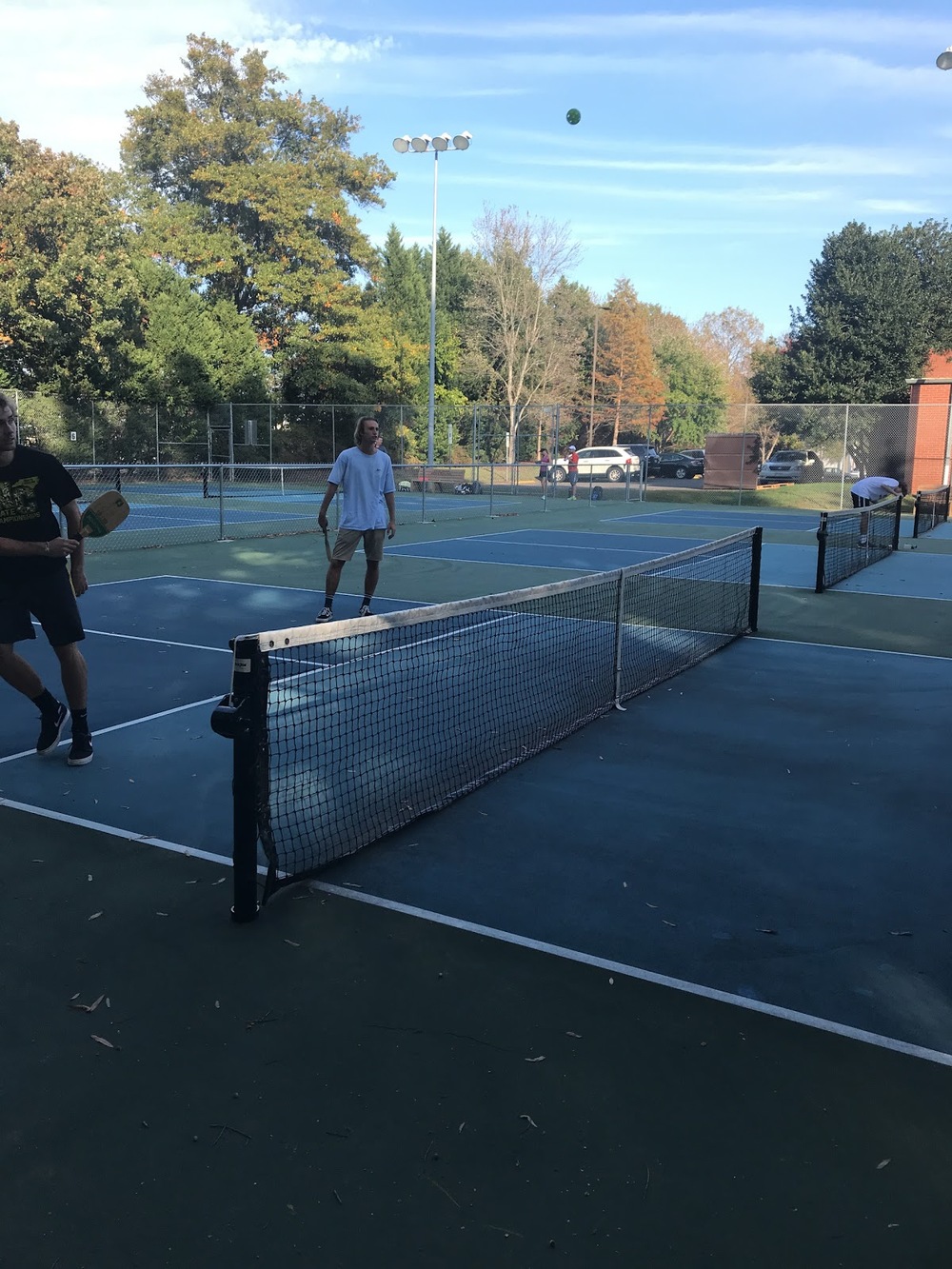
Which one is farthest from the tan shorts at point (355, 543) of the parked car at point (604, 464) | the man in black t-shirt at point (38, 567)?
the parked car at point (604, 464)

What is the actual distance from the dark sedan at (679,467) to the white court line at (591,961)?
1712 inches

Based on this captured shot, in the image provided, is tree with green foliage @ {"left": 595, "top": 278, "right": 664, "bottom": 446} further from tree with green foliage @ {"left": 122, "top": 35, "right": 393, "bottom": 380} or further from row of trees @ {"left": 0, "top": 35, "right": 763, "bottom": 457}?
tree with green foliage @ {"left": 122, "top": 35, "right": 393, "bottom": 380}

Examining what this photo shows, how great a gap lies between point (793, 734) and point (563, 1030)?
3826mm

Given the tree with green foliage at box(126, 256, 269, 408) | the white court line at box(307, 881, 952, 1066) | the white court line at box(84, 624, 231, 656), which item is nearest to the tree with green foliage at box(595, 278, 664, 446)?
the tree with green foliage at box(126, 256, 269, 408)

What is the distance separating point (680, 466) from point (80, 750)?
4289cm

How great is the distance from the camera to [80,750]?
5727 millimetres

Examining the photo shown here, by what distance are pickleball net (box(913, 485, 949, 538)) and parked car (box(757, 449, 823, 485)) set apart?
8.61 metres

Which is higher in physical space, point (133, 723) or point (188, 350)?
point (188, 350)

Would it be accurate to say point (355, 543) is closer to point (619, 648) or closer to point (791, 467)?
point (619, 648)

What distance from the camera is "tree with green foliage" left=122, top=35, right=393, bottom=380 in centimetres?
4594

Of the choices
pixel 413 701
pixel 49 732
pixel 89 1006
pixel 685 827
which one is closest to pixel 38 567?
pixel 49 732

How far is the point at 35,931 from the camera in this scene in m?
3.80

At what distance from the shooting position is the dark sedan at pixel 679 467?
46344 mm

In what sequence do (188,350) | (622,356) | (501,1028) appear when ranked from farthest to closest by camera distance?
(622,356) < (188,350) < (501,1028)
